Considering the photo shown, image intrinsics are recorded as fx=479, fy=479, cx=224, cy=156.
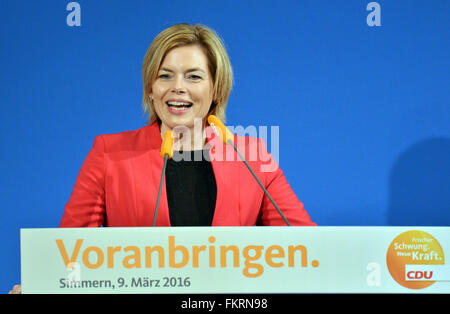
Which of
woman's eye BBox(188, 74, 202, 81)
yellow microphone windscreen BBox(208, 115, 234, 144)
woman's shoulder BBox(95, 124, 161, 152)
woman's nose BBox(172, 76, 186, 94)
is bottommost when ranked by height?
yellow microphone windscreen BBox(208, 115, 234, 144)

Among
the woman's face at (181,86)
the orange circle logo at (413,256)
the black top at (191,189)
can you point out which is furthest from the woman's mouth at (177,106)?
the orange circle logo at (413,256)

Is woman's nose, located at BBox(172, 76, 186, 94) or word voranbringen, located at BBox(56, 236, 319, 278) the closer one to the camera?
word voranbringen, located at BBox(56, 236, 319, 278)

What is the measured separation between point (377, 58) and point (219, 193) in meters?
0.97

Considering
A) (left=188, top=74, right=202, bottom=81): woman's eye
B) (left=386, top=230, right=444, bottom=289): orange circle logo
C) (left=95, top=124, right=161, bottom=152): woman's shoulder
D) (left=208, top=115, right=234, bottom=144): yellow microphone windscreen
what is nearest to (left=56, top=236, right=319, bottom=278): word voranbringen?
(left=386, top=230, right=444, bottom=289): orange circle logo

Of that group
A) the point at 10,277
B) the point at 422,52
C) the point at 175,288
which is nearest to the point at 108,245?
the point at 175,288

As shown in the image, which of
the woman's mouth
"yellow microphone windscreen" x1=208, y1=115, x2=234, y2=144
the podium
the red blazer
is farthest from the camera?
the woman's mouth

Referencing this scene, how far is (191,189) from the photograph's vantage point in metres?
1.51

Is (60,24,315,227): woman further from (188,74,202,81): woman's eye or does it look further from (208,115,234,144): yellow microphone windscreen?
(208,115,234,144): yellow microphone windscreen

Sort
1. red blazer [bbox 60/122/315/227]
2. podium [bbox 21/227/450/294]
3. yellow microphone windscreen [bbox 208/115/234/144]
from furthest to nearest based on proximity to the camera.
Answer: red blazer [bbox 60/122/315/227] < yellow microphone windscreen [bbox 208/115/234/144] < podium [bbox 21/227/450/294]

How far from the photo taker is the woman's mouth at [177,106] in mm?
1554

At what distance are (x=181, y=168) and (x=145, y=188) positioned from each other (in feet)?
0.49

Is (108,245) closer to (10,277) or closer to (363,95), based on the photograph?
(10,277)

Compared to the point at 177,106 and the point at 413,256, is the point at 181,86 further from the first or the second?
the point at 413,256

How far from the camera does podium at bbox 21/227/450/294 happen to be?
1.02 m
